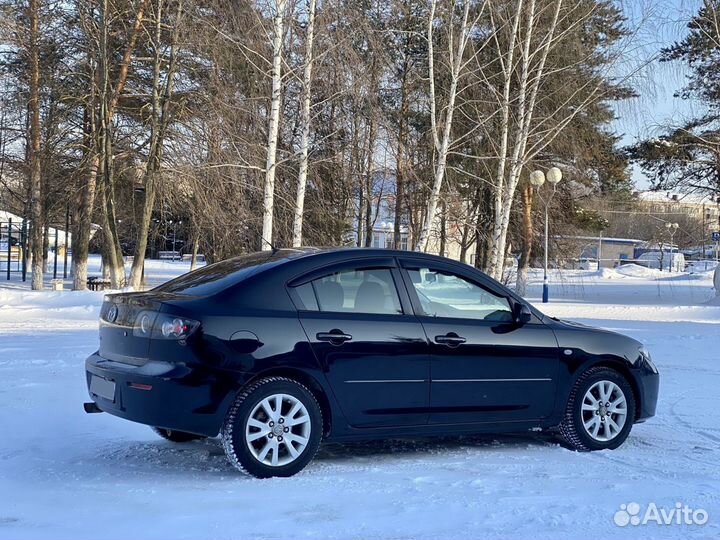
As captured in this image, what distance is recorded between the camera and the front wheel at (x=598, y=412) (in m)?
6.47

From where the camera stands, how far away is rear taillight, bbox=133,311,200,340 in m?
5.32

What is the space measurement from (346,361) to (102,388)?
1.73 m

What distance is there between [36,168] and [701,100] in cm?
2169

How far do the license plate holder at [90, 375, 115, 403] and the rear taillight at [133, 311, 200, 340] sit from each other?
1.44 ft

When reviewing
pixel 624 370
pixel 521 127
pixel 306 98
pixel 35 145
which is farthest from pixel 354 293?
Answer: pixel 35 145

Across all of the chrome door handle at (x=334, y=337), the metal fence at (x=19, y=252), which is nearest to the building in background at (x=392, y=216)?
the metal fence at (x=19, y=252)

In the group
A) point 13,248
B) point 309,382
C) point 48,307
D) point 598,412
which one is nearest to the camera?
point 309,382

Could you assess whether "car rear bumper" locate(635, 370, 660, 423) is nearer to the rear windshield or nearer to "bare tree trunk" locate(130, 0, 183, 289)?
the rear windshield

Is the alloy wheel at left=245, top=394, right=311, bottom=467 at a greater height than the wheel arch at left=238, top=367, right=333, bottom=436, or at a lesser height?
lesser

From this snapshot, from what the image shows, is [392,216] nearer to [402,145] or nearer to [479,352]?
[402,145]

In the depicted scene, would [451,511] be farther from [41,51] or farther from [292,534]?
[41,51]

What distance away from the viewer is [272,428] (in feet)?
17.9

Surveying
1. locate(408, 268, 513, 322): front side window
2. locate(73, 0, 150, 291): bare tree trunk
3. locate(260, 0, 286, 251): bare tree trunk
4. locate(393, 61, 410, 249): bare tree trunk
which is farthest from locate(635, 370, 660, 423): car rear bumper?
locate(393, 61, 410, 249): bare tree trunk

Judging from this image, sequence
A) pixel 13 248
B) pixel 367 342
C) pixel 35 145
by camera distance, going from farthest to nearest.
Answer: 1. pixel 13 248
2. pixel 35 145
3. pixel 367 342
